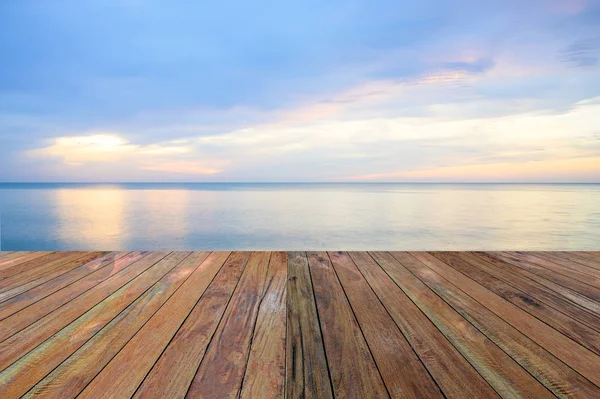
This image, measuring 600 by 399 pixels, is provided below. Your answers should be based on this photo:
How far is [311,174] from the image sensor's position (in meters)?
23.1

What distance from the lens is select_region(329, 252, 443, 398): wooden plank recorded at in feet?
A: 2.38

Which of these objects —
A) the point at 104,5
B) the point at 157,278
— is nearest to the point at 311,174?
the point at 104,5

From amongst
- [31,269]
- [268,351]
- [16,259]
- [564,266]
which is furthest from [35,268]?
[564,266]

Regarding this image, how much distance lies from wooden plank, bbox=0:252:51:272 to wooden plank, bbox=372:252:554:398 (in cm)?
229

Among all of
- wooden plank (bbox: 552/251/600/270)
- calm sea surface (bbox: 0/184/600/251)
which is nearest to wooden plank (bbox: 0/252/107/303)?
wooden plank (bbox: 552/251/600/270)

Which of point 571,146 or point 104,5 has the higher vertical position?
point 104,5

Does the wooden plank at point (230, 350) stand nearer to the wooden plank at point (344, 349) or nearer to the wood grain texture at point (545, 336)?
the wooden plank at point (344, 349)

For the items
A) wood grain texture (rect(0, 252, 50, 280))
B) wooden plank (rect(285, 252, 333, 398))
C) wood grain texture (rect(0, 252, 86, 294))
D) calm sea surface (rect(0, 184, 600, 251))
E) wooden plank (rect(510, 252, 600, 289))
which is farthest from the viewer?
calm sea surface (rect(0, 184, 600, 251))

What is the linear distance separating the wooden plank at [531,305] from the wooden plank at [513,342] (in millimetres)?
80

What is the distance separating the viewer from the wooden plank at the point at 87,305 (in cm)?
94

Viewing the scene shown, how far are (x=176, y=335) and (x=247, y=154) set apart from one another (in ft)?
62.9

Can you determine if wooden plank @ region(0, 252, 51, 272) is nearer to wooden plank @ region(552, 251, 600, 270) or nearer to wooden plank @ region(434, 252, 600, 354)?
wooden plank @ region(434, 252, 600, 354)

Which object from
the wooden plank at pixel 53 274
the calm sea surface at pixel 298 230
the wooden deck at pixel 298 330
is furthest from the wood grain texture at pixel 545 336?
the calm sea surface at pixel 298 230

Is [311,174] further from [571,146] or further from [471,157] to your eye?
[571,146]
